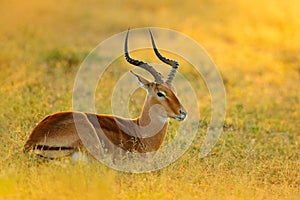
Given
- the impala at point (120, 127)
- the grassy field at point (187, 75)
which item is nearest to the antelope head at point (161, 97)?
the impala at point (120, 127)

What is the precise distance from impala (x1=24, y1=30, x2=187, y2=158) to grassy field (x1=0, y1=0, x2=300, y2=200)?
0.71ft

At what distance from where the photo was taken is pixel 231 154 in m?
8.66

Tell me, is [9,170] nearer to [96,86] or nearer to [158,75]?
[158,75]

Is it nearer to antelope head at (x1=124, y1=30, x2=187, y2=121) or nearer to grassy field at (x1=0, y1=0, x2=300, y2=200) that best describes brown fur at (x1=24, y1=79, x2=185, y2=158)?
antelope head at (x1=124, y1=30, x2=187, y2=121)

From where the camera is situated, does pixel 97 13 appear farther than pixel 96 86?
Yes

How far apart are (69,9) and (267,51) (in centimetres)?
626

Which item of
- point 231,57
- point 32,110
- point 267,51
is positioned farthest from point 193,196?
point 267,51

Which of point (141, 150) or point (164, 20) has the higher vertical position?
point (164, 20)

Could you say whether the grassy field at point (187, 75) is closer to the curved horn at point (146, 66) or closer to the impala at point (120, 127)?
the impala at point (120, 127)

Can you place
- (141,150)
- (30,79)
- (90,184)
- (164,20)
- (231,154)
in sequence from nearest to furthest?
(90,184), (141,150), (231,154), (30,79), (164,20)

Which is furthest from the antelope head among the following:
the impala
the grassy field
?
the grassy field

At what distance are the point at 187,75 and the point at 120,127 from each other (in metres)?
6.16

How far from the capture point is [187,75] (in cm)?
1386

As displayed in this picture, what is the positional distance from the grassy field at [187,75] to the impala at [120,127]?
8.5 inches
